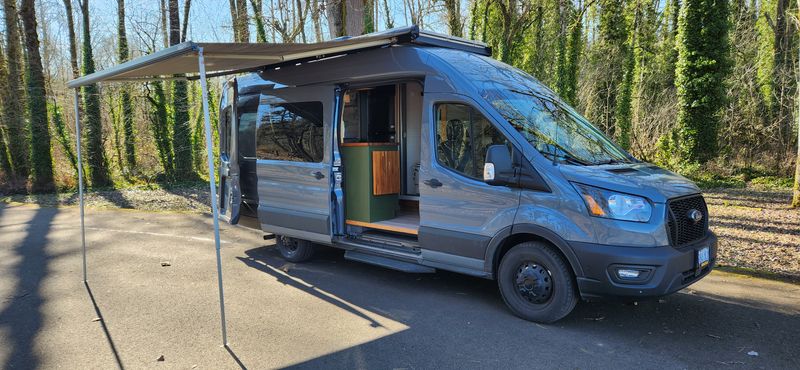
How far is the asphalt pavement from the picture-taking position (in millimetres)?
3961

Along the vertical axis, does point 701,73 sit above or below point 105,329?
above

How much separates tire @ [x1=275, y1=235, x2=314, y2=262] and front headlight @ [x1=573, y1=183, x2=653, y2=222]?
3.95 meters

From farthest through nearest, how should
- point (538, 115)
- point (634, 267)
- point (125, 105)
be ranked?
point (125, 105), point (538, 115), point (634, 267)

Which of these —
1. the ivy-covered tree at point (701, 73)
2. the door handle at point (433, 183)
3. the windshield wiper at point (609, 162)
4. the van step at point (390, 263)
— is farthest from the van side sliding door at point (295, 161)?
the ivy-covered tree at point (701, 73)

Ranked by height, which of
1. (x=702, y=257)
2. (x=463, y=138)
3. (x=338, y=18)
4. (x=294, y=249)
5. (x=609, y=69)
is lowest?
(x=294, y=249)

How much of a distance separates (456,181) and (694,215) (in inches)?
82.7

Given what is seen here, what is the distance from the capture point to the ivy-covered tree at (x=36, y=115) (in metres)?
15.5

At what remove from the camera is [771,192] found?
11.6 m

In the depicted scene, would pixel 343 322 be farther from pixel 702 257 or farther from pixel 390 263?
pixel 702 257

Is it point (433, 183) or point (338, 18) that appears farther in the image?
point (338, 18)

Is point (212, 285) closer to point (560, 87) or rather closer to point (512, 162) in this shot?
point (512, 162)

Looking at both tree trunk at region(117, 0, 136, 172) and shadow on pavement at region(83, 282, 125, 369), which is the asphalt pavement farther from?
tree trunk at region(117, 0, 136, 172)

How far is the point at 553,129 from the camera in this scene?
501 cm

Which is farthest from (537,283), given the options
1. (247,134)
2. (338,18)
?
(338,18)
